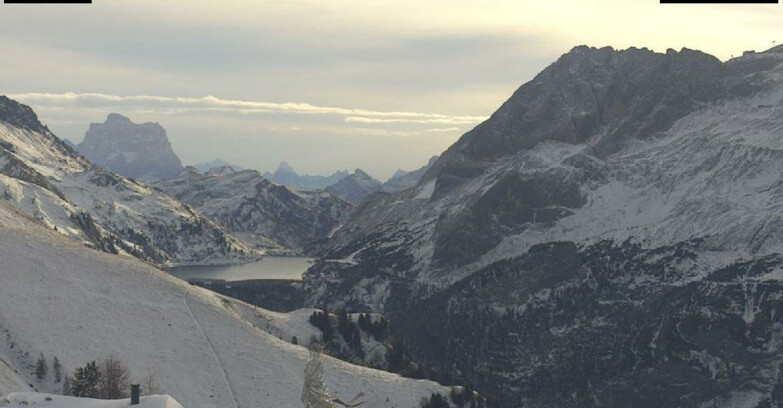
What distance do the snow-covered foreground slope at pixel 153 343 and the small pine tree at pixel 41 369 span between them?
4.67ft

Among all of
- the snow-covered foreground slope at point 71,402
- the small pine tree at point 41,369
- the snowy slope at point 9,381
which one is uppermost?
the snow-covered foreground slope at point 71,402

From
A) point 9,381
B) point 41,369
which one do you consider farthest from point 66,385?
point 9,381

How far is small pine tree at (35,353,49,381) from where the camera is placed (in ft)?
476

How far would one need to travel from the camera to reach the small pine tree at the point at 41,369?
145m

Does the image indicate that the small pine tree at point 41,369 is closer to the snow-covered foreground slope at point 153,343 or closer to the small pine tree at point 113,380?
the snow-covered foreground slope at point 153,343

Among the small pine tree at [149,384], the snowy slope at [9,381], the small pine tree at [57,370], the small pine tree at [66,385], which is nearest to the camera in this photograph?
the snowy slope at [9,381]

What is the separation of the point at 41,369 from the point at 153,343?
3006cm

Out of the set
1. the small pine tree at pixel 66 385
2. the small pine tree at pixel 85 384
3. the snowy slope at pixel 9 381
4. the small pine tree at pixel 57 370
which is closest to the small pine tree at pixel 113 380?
the small pine tree at pixel 66 385

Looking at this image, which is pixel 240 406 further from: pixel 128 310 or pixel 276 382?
pixel 128 310

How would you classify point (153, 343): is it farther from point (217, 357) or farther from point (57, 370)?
point (57, 370)

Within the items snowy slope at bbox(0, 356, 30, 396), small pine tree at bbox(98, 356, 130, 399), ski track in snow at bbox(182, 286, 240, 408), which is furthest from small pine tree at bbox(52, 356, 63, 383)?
ski track in snow at bbox(182, 286, 240, 408)

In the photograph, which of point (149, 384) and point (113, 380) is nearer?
point (113, 380)

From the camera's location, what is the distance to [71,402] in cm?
8388

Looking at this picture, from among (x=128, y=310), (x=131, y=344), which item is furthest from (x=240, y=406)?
(x=128, y=310)
